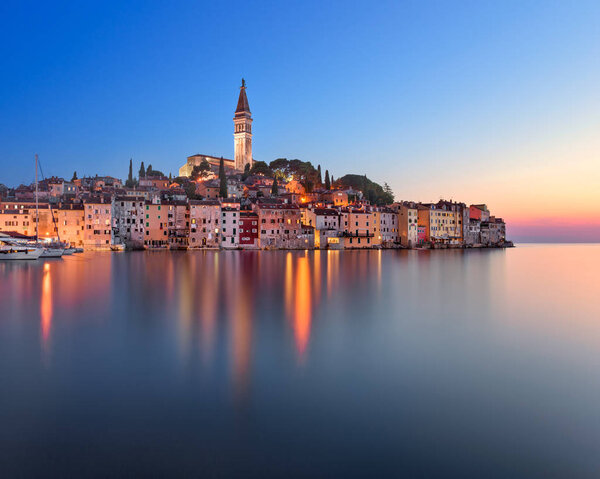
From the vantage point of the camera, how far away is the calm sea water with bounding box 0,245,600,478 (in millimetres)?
3785

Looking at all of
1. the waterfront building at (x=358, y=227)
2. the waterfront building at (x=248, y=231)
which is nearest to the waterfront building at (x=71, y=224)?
the waterfront building at (x=248, y=231)

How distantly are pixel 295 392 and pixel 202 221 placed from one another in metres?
46.5

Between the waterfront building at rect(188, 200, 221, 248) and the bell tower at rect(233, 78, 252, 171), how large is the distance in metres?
49.6

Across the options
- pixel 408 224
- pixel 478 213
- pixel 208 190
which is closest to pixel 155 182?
pixel 208 190

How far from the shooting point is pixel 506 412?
16.1ft

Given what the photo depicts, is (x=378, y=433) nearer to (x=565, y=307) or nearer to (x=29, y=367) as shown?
(x=29, y=367)

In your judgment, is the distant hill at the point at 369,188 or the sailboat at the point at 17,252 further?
the distant hill at the point at 369,188

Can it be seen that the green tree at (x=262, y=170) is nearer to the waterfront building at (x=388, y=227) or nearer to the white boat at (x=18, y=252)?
the waterfront building at (x=388, y=227)

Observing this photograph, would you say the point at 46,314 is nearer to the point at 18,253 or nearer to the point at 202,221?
the point at 18,253

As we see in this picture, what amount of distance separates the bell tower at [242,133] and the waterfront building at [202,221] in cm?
4965

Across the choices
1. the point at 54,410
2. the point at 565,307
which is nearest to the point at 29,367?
the point at 54,410

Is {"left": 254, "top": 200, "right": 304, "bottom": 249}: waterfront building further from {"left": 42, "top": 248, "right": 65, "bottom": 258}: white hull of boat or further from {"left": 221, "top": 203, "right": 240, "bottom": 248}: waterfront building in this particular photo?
{"left": 42, "top": 248, "right": 65, "bottom": 258}: white hull of boat

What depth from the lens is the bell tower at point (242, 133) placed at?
9838 centimetres

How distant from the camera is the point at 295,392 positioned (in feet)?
17.8
